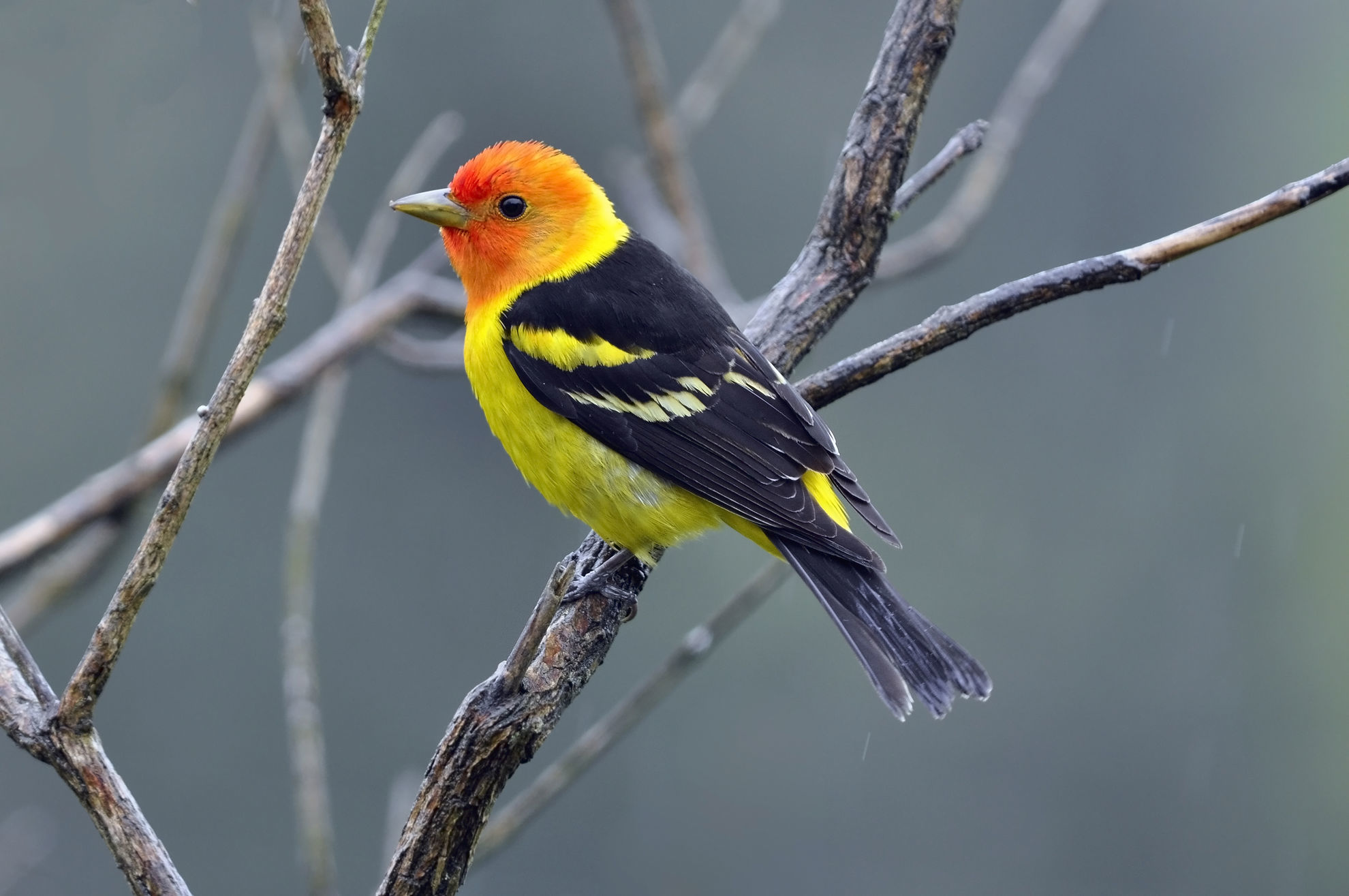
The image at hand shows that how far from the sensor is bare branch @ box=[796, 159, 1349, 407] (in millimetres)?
2484

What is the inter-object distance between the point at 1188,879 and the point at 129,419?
7.45 m

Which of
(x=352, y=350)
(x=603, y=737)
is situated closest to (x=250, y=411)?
(x=352, y=350)

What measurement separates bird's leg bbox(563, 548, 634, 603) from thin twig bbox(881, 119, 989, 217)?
112 centimetres

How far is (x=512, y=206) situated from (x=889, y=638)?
157 centimetres

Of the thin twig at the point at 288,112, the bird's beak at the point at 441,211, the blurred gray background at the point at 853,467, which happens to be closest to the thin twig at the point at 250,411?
the thin twig at the point at 288,112

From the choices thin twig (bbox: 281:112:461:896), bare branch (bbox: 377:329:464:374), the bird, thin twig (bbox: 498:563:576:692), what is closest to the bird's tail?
the bird

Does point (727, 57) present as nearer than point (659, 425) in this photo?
No

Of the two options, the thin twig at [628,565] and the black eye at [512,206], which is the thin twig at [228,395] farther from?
the black eye at [512,206]

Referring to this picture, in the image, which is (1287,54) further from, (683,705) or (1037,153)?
(683,705)

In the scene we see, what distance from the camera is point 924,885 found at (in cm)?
807

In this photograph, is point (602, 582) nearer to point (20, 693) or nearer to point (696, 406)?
point (696, 406)

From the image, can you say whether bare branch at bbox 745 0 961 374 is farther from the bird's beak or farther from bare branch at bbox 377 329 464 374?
bare branch at bbox 377 329 464 374

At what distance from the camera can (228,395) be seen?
168 cm

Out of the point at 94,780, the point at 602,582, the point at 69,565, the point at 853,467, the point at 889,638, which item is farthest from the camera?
the point at 853,467
